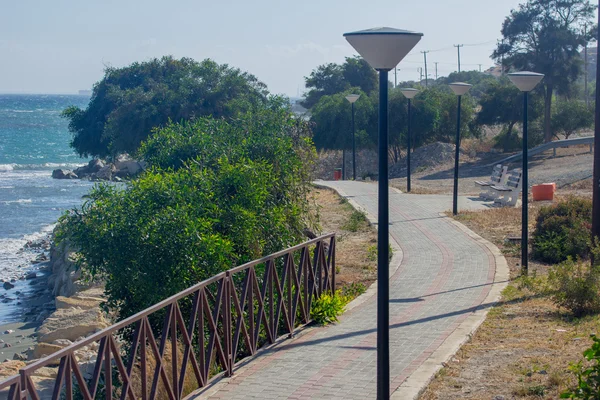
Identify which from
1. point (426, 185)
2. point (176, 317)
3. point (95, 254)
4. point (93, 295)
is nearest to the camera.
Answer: point (176, 317)

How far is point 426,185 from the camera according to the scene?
31.2 m

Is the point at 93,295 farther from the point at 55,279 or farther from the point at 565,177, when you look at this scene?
the point at 565,177

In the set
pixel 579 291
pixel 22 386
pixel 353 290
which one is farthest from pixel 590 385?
pixel 353 290

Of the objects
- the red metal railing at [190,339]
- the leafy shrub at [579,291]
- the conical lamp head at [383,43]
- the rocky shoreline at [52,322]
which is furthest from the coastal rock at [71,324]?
the conical lamp head at [383,43]

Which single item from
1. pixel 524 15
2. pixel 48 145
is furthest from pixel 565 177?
pixel 48 145

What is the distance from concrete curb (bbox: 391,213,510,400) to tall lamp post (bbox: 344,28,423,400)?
0.76 metres

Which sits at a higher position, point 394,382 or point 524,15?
point 524,15

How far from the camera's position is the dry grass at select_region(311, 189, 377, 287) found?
1363 cm

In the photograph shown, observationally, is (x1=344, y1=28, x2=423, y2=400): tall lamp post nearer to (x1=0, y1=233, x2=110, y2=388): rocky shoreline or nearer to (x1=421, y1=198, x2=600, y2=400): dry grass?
(x1=421, y1=198, x2=600, y2=400): dry grass

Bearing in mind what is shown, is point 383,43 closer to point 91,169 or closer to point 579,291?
point 579,291

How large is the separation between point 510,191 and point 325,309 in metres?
13.0

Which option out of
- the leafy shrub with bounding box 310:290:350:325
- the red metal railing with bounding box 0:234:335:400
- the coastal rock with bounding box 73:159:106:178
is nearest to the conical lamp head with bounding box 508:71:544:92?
the red metal railing with bounding box 0:234:335:400

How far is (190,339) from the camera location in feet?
21.7

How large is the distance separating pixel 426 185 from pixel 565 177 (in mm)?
5445
